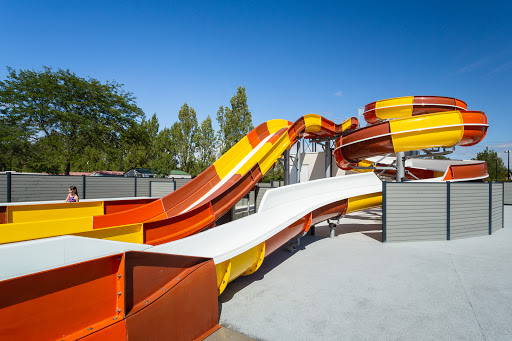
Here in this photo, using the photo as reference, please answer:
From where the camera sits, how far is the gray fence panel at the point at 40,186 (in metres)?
10.9

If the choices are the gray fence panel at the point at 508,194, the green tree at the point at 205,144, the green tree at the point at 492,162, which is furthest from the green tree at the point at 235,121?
the green tree at the point at 492,162

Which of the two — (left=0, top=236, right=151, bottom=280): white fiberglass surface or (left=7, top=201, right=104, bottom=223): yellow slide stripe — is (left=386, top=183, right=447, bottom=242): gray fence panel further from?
(left=7, top=201, right=104, bottom=223): yellow slide stripe

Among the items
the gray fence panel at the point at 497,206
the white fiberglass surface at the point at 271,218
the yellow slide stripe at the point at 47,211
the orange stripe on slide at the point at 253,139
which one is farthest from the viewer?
the orange stripe on slide at the point at 253,139

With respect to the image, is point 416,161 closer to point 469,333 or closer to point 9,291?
point 469,333

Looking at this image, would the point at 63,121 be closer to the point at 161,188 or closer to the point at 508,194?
the point at 161,188

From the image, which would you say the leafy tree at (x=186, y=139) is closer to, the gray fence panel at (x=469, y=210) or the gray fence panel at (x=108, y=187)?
the gray fence panel at (x=108, y=187)

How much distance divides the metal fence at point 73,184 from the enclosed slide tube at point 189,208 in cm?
625

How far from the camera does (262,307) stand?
3947mm

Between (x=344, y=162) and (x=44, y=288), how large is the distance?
10.8m

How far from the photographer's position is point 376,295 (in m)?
4.32

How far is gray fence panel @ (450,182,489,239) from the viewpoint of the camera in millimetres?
8156

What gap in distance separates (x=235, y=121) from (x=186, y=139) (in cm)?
836

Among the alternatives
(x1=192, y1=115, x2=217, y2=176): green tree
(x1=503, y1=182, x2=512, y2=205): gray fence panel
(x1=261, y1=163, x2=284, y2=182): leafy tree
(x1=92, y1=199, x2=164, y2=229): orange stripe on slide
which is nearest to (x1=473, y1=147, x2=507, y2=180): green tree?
(x1=503, y1=182, x2=512, y2=205): gray fence panel

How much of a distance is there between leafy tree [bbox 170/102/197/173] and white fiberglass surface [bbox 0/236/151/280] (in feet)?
114
